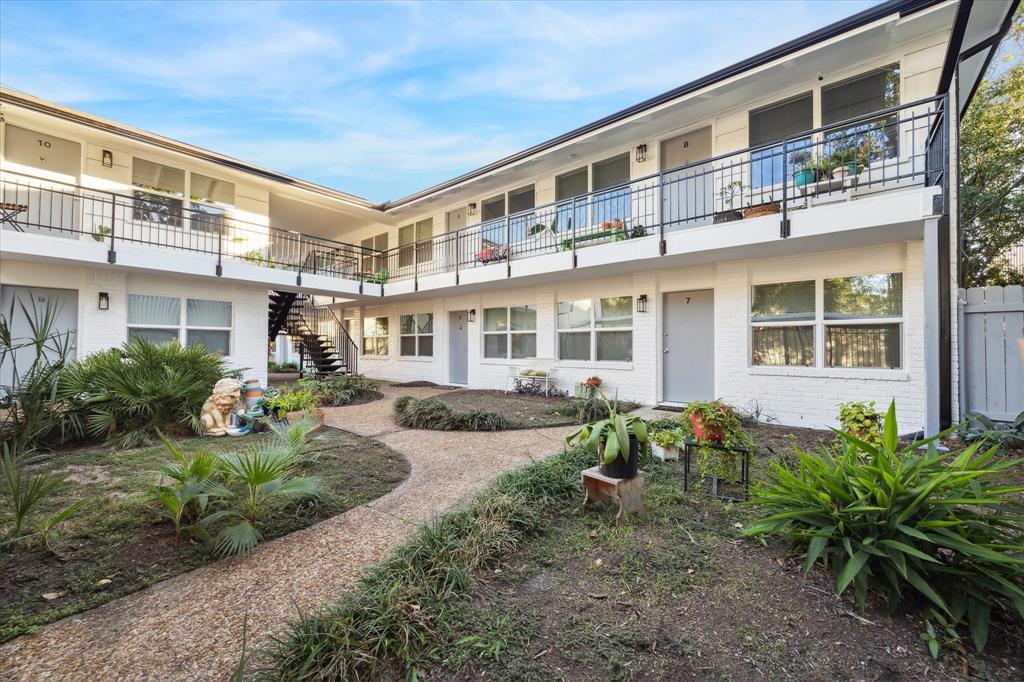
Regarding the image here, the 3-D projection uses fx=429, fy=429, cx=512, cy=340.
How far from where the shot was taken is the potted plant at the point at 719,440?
3893mm

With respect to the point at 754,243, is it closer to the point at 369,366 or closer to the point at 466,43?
the point at 466,43

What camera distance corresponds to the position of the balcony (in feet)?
22.4

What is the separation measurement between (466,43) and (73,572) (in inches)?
520

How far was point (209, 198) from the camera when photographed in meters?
12.1

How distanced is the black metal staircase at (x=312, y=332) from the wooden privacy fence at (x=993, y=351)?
1425 centimetres

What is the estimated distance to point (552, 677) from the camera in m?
1.90

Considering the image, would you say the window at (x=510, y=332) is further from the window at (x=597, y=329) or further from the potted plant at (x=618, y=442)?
the potted plant at (x=618, y=442)

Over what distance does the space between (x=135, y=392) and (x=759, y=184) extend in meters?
11.1

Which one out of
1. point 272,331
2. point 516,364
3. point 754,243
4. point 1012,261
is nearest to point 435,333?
point 516,364

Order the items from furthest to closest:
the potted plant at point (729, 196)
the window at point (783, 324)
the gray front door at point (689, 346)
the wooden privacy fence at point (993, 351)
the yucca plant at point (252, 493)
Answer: the gray front door at point (689, 346), the potted plant at point (729, 196), the window at point (783, 324), the wooden privacy fence at point (993, 351), the yucca plant at point (252, 493)

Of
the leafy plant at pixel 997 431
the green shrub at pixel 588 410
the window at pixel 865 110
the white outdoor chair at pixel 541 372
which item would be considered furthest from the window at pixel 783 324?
the white outdoor chair at pixel 541 372

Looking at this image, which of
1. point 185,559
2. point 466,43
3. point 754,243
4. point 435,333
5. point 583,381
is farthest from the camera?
point 435,333

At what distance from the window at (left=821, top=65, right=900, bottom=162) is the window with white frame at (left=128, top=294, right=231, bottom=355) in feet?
43.4

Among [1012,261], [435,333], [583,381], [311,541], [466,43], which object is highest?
[466,43]
